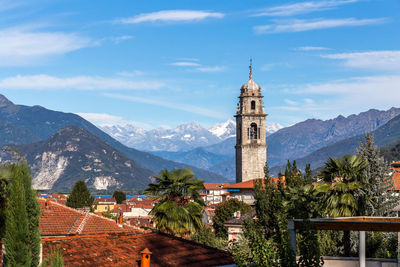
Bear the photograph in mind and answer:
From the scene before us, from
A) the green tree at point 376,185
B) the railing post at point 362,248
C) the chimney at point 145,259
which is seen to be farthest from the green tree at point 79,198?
the chimney at point 145,259

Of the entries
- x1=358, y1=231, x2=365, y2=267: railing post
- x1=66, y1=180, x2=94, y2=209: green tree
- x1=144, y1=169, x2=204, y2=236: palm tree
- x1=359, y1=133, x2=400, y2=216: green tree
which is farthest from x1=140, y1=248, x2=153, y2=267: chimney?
x1=66, y1=180, x2=94, y2=209: green tree

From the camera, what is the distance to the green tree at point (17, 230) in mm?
17312

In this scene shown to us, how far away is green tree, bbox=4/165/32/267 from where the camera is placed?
1731cm

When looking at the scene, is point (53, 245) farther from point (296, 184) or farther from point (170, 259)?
point (296, 184)

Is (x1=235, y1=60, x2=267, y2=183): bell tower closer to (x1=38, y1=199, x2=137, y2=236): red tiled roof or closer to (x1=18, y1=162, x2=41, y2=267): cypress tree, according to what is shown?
(x1=38, y1=199, x2=137, y2=236): red tiled roof

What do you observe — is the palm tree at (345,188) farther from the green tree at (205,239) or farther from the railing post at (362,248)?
the green tree at (205,239)

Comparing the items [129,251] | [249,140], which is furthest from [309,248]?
[249,140]

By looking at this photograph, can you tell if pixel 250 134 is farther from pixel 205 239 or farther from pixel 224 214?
pixel 205 239

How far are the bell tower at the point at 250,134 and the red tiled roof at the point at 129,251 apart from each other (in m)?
98.1

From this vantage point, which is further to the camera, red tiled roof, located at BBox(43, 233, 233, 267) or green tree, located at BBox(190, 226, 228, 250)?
green tree, located at BBox(190, 226, 228, 250)

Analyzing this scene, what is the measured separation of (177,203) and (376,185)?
1285cm

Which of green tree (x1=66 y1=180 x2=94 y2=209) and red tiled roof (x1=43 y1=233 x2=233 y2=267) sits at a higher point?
green tree (x1=66 y1=180 x2=94 y2=209)

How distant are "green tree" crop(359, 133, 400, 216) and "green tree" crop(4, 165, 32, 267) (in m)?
25.4

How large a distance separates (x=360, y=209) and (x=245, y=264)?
18543 millimetres
